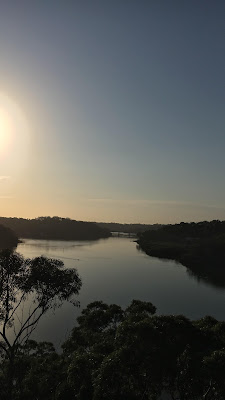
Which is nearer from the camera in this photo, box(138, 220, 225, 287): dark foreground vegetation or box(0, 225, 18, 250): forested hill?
box(138, 220, 225, 287): dark foreground vegetation

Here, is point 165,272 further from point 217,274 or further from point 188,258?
point 188,258

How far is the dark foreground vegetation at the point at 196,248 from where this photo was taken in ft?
322

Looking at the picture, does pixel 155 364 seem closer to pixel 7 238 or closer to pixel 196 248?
pixel 196 248

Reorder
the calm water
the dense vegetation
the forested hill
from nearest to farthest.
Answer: the dense vegetation → the calm water → the forested hill

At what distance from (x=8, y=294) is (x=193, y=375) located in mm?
13328

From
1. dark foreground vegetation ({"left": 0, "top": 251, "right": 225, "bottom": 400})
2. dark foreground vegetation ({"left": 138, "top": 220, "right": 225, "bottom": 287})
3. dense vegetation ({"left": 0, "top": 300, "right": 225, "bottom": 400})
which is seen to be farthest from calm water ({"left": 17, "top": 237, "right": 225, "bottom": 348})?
dense vegetation ({"left": 0, "top": 300, "right": 225, "bottom": 400})

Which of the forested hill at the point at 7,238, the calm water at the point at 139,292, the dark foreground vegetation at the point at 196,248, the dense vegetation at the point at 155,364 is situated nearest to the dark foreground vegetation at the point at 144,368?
the dense vegetation at the point at 155,364

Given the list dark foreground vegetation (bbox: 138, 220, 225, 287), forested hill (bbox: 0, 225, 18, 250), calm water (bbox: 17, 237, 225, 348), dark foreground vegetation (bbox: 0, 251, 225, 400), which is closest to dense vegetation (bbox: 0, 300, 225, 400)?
dark foreground vegetation (bbox: 0, 251, 225, 400)

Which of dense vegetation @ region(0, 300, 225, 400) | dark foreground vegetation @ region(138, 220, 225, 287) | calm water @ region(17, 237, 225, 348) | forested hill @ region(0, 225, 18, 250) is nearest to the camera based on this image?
dense vegetation @ region(0, 300, 225, 400)

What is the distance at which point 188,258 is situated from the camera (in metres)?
120

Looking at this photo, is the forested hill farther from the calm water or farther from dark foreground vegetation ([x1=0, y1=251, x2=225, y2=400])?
dark foreground vegetation ([x1=0, y1=251, x2=225, y2=400])

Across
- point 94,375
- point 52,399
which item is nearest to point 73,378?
point 94,375

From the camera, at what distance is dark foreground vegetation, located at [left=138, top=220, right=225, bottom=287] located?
98.2 metres

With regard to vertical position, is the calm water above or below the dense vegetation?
below
